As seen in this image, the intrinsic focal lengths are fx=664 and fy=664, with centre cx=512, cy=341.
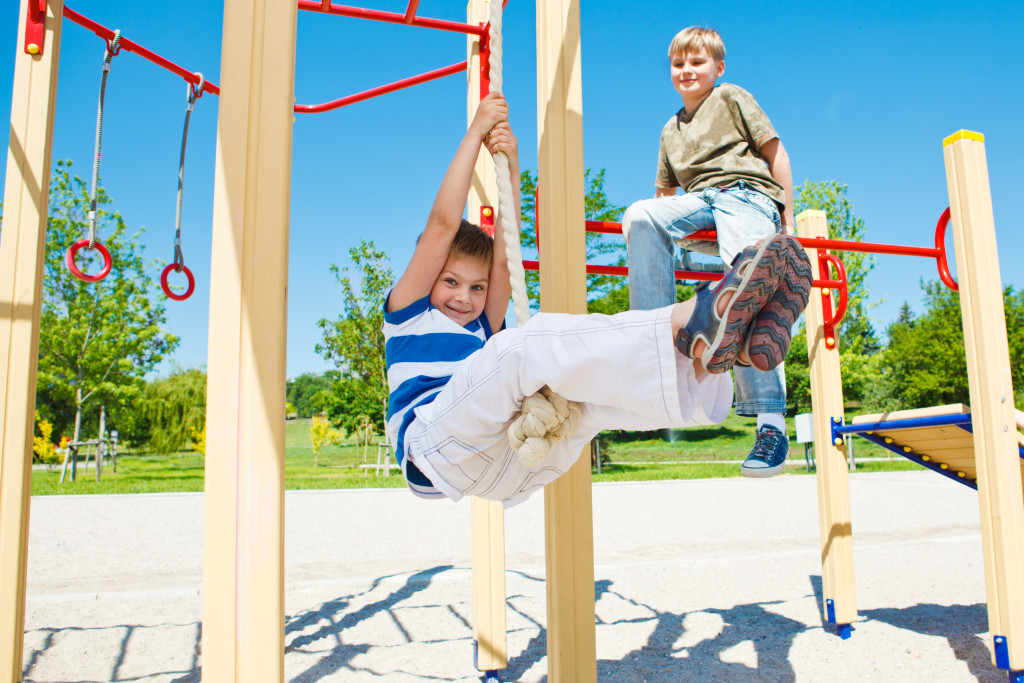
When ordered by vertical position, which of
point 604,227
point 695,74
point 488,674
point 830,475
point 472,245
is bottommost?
point 488,674

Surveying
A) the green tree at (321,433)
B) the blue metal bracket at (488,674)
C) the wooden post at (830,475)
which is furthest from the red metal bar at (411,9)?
the green tree at (321,433)

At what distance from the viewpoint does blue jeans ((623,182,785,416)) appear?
2.15 meters

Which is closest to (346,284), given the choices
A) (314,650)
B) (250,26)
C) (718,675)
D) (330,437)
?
(330,437)

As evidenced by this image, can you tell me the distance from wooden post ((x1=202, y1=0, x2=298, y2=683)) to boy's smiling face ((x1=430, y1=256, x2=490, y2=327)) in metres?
0.83

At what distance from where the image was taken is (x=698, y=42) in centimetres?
247

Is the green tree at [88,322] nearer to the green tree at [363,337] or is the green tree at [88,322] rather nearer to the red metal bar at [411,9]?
the green tree at [363,337]

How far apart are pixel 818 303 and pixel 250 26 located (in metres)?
3.53

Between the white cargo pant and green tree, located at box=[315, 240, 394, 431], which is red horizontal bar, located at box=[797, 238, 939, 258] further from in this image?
green tree, located at box=[315, 240, 394, 431]

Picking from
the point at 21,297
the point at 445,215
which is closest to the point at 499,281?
the point at 445,215

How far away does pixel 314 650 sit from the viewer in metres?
3.71

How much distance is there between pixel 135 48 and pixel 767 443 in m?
3.12

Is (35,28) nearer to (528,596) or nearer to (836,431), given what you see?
(836,431)

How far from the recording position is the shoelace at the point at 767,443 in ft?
7.09

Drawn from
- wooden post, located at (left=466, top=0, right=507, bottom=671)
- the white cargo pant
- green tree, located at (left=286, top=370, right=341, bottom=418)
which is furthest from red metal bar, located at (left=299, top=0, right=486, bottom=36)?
green tree, located at (left=286, top=370, right=341, bottom=418)
